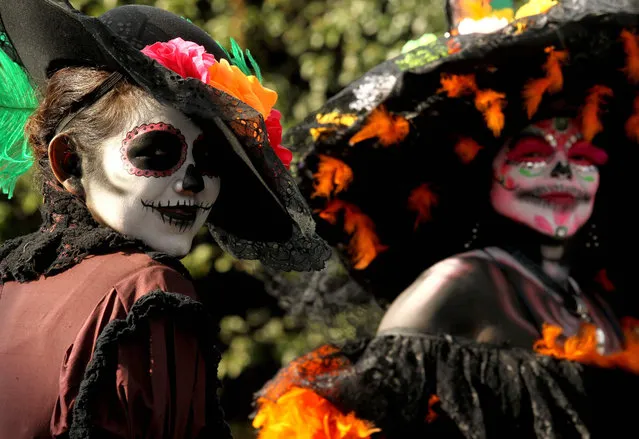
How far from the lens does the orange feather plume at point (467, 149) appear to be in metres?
3.27

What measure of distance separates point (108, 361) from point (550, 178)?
196 cm

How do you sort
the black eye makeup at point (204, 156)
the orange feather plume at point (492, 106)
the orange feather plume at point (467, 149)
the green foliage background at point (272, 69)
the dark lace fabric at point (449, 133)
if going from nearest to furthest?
the black eye makeup at point (204, 156) → the dark lace fabric at point (449, 133) → the orange feather plume at point (492, 106) → the orange feather plume at point (467, 149) → the green foliage background at point (272, 69)

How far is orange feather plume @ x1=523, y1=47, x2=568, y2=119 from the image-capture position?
2.97 meters

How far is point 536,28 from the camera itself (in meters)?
2.89

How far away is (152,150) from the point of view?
1727 mm

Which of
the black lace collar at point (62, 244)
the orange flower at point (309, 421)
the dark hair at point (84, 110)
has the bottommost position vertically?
the orange flower at point (309, 421)

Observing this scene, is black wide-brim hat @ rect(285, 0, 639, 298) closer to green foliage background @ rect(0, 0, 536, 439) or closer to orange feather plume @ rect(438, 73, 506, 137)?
orange feather plume @ rect(438, 73, 506, 137)

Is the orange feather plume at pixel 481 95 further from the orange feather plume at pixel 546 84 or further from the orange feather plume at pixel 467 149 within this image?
the orange feather plume at pixel 467 149

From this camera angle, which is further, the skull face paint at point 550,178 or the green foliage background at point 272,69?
the green foliage background at point 272,69

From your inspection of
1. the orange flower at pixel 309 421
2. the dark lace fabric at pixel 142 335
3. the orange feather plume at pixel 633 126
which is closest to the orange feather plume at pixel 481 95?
the orange feather plume at pixel 633 126

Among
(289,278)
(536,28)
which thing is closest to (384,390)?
(289,278)

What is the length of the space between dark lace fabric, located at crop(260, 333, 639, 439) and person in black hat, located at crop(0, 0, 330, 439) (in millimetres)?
942

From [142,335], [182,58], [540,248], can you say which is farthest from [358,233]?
[142,335]

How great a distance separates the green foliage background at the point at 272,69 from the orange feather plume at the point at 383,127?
1.55 meters
